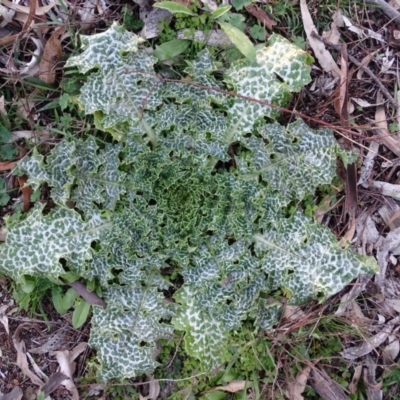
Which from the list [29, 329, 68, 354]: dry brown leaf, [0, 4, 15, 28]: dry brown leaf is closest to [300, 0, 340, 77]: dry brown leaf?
[0, 4, 15, 28]: dry brown leaf

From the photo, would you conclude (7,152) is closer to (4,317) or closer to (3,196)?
(3,196)

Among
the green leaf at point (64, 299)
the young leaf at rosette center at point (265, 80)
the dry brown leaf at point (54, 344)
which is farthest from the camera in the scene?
the dry brown leaf at point (54, 344)

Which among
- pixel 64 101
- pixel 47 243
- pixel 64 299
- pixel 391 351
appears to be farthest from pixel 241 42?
pixel 391 351

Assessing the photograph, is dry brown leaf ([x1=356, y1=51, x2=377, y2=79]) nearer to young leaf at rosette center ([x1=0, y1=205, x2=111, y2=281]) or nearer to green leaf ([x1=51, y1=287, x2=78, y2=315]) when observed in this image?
young leaf at rosette center ([x1=0, y1=205, x2=111, y2=281])

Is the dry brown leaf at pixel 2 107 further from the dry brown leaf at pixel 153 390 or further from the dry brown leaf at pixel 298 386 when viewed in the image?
the dry brown leaf at pixel 298 386

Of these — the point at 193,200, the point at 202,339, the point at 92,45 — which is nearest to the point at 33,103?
the point at 92,45

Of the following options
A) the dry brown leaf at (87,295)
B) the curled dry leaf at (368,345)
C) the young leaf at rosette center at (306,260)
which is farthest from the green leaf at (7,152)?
the curled dry leaf at (368,345)

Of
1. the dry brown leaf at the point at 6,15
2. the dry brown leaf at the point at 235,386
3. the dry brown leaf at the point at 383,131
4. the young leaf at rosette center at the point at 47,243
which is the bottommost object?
the dry brown leaf at the point at 235,386
